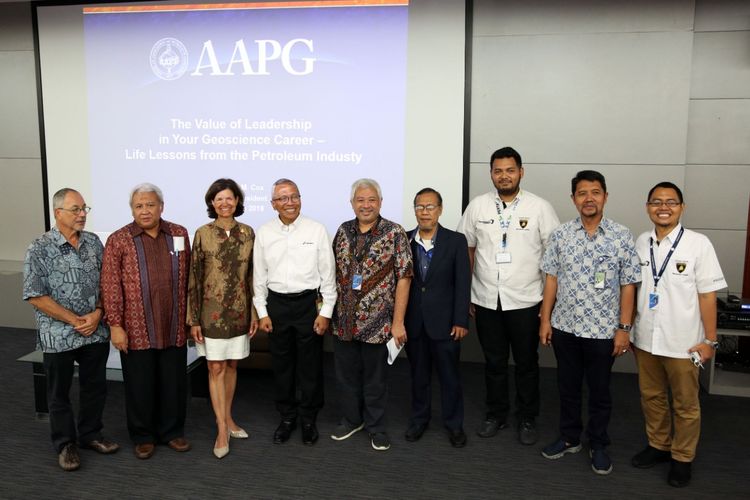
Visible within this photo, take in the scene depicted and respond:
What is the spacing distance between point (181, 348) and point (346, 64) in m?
2.63

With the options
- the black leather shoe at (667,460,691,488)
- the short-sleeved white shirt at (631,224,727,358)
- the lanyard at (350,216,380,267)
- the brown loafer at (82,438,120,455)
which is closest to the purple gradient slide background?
the lanyard at (350,216,380,267)

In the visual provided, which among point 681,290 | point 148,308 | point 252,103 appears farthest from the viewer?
point 252,103

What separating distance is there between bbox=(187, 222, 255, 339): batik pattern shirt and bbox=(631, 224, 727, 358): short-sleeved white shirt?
2065mm

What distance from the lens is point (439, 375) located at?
3164 mm

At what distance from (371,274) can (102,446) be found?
1.73 meters

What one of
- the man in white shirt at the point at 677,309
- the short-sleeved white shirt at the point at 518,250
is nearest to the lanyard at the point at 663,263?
the man in white shirt at the point at 677,309

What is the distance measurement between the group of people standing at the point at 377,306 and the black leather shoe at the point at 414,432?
12 millimetres

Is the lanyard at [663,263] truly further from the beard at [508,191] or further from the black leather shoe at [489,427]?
the black leather shoe at [489,427]

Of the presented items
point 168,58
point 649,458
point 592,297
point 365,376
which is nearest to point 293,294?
point 365,376

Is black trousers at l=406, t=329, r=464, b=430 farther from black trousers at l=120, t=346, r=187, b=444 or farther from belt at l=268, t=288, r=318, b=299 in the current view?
black trousers at l=120, t=346, r=187, b=444

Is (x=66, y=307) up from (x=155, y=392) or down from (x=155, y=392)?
up

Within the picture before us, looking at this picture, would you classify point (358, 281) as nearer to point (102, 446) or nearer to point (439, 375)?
point (439, 375)

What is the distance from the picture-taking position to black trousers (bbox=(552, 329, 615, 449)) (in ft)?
9.23

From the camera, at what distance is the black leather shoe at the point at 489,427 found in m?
3.30
